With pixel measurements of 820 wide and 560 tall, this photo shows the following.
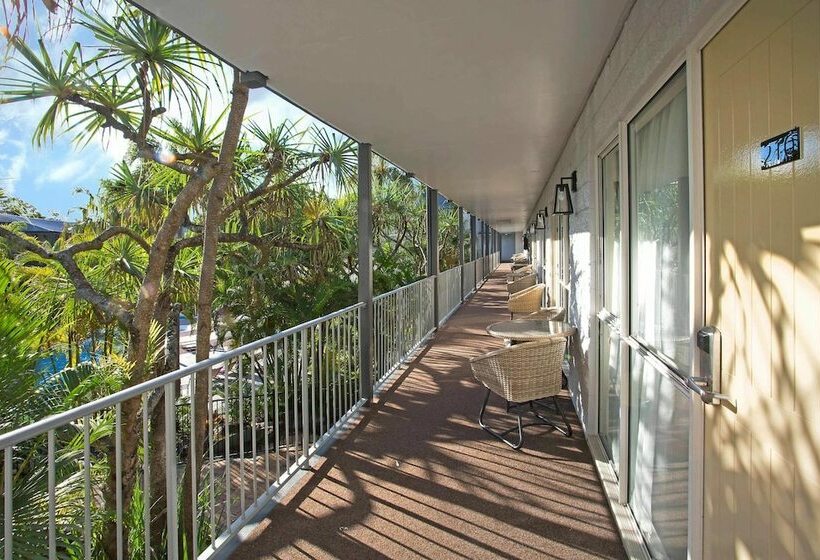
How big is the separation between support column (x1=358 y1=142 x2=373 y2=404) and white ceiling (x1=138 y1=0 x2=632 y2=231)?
0.89ft

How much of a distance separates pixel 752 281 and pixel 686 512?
0.88 meters

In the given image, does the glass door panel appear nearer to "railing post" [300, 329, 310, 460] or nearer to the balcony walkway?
the balcony walkway

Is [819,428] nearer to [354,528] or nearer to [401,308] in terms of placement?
[354,528]

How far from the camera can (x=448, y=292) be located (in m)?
9.70

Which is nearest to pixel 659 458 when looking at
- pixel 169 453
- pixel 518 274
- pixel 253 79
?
pixel 169 453

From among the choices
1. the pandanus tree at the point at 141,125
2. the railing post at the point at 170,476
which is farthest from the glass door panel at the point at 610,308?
the pandanus tree at the point at 141,125

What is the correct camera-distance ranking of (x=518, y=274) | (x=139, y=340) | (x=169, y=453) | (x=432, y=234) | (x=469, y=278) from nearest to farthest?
1. (x=169, y=453)
2. (x=139, y=340)
3. (x=432, y=234)
4. (x=518, y=274)
5. (x=469, y=278)

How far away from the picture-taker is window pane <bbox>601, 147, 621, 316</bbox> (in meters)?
2.79

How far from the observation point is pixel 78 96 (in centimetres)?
364

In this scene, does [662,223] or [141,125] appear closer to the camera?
[662,223]

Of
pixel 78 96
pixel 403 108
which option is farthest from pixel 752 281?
pixel 78 96

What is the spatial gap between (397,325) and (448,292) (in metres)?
4.11

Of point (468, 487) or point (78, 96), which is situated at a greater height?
point (78, 96)

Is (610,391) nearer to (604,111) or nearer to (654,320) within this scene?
(654,320)
